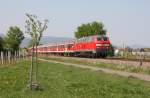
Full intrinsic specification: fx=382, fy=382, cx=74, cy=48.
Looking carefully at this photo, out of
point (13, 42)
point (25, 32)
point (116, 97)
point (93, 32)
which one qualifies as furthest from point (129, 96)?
point (93, 32)

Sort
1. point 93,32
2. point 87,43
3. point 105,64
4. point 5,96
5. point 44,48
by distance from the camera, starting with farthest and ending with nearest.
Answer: point 93,32 < point 44,48 < point 87,43 < point 105,64 < point 5,96

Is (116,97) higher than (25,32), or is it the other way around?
(25,32)

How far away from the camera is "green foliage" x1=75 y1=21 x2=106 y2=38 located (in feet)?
444

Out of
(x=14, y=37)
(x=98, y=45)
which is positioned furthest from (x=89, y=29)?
(x=98, y=45)

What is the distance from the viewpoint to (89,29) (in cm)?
13775

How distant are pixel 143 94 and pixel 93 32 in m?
123

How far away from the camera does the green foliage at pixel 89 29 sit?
135 m

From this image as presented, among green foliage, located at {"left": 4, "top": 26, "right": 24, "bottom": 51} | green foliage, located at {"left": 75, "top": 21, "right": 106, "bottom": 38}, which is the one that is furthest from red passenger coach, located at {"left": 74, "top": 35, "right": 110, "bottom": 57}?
green foliage, located at {"left": 75, "top": 21, "right": 106, "bottom": 38}

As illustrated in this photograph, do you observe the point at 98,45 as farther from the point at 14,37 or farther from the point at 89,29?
the point at 89,29

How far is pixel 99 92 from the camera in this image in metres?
14.0

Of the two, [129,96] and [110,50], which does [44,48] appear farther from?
[129,96]

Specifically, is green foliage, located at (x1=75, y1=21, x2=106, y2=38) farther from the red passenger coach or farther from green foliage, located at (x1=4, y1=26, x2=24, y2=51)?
the red passenger coach

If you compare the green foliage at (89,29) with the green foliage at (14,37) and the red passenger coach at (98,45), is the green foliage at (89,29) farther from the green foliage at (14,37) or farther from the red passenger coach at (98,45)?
the red passenger coach at (98,45)

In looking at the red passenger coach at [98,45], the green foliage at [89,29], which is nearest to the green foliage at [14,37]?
the green foliage at [89,29]
